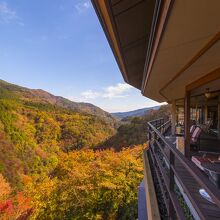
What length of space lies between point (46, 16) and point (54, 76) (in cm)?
1941

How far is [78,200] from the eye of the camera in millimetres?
12570

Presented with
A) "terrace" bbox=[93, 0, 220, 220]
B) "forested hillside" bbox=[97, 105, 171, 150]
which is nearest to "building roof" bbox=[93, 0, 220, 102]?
"terrace" bbox=[93, 0, 220, 220]

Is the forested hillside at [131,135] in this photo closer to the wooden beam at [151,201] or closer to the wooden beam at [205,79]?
the wooden beam at [205,79]

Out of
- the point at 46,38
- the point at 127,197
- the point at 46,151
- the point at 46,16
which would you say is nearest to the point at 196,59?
the point at 127,197

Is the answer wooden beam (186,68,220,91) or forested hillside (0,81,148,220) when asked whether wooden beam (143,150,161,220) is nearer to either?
wooden beam (186,68,220,91)

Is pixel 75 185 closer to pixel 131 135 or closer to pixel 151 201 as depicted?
pixel 151 201

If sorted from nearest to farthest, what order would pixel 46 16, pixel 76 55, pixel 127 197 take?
pixel 127 197 < pixel 46 16 < pixel 76 55

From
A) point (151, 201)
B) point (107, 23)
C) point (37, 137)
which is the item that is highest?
point (107, 23)

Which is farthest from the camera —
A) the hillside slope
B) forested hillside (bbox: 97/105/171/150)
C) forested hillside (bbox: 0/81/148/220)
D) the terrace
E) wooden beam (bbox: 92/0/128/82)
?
forested hillside (bbox: 97/105/171/150)

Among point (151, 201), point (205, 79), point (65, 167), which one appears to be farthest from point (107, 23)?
point (65, 167)

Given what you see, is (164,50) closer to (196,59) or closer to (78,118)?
(196,59)

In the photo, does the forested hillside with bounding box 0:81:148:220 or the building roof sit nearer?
the building roof

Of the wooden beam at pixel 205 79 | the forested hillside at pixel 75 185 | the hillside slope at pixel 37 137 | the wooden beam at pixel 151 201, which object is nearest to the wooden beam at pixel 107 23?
the wooden beam at pixel 205 79

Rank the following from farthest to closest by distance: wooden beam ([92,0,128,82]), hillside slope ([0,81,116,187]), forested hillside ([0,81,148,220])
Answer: hillside slope ([0,81,116,187]) → forested hillside ([0,81,148,220]) → wooden beam ([92,0,128,82])
